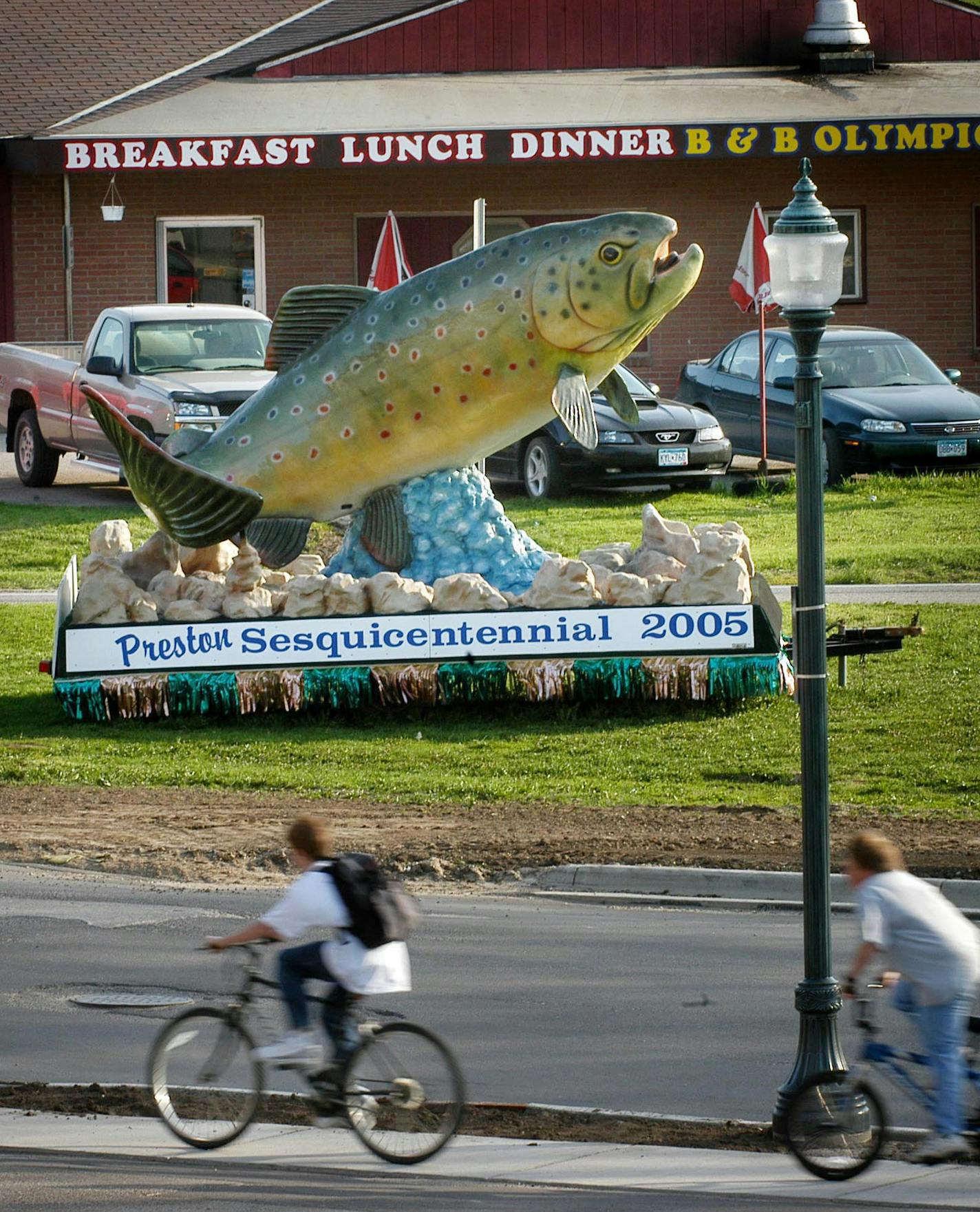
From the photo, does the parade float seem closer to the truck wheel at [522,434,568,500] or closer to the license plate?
the truck wheel at [522,434,568,500]

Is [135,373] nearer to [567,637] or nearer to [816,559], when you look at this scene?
[567,637]

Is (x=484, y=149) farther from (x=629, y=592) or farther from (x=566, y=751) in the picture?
(x=566, y=751)

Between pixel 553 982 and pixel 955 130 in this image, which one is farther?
pixel 955 130

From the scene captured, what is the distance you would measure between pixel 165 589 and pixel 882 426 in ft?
34.2

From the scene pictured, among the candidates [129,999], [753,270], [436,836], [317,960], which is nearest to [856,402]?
[753,270]

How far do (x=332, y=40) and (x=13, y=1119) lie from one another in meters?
25.7

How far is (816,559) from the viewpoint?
823cm

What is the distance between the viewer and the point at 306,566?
16328 mm

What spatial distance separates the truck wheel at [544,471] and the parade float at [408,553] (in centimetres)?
768

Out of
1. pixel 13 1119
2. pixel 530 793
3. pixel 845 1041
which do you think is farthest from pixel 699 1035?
pixel 530 793

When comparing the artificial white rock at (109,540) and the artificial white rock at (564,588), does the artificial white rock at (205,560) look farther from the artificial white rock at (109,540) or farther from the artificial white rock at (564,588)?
the artificial white rock at (564,588)

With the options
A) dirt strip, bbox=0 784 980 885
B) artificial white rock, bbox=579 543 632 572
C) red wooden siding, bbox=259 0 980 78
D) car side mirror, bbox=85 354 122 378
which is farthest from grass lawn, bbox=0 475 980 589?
red wooden siding, bbox=259 0 980 78

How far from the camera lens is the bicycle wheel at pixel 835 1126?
7.31 meters

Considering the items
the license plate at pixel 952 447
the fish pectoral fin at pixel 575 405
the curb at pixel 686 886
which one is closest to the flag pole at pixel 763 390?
the license plate at pixel 952 447
